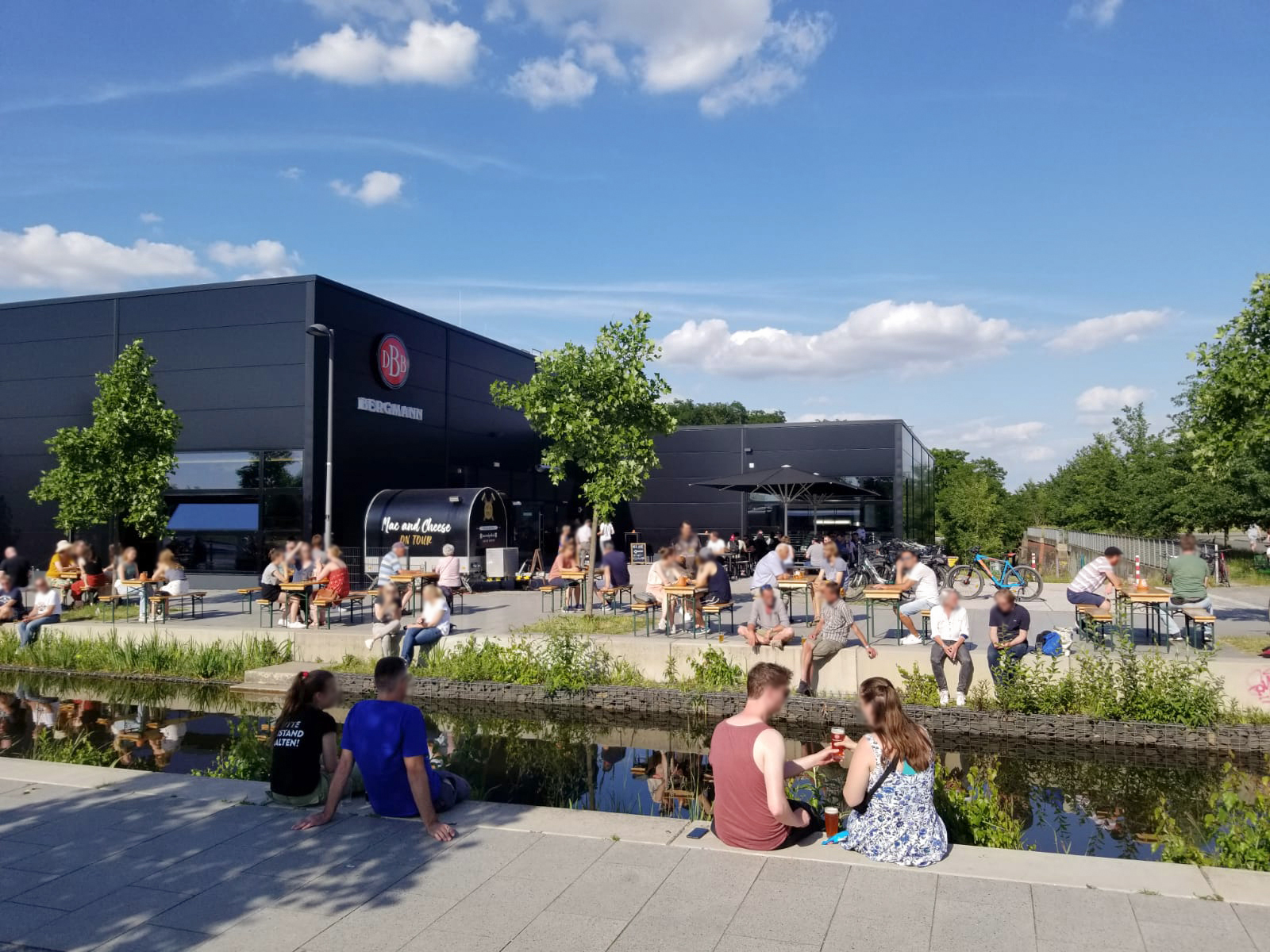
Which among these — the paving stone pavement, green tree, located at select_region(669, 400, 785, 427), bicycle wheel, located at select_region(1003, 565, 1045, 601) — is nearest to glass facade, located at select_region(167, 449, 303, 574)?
bicycle wheel, located at select_region(1003, 565, 1045, 601)

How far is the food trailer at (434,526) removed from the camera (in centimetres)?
2186

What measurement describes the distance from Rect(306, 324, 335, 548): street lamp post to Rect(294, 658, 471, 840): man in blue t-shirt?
15.3 metres

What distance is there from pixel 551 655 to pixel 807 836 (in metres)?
6.87

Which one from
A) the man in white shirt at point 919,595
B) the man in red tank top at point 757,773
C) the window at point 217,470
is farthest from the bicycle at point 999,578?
the window at point 217,470

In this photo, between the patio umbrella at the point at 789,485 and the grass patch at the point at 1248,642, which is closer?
the grass patch at the point at 1248,642

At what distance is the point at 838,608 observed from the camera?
36.0ft

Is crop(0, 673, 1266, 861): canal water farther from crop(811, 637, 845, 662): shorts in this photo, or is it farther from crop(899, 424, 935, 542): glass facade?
crop(899, 424, 935, 542): glass facade

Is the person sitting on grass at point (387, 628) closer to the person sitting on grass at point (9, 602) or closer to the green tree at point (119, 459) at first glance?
the person sitting on grass at point (9, 602)

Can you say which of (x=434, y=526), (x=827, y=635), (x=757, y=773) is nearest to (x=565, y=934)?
(x=757, y=773)

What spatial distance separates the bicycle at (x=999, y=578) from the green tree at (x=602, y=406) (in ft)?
22.1

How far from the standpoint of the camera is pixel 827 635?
11.0 meters

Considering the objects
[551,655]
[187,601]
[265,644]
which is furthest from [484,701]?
[187,601]

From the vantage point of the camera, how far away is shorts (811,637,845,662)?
36.0 feet

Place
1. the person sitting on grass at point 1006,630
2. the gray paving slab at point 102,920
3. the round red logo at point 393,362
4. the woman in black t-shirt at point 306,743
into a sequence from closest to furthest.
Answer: the gray paving slab at point 102,920, the woman in black t-shirt at point 306,743, the person sitting on grass at point 1006,630, the round red logo at point 393,362
